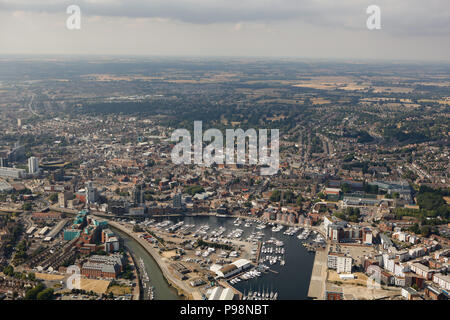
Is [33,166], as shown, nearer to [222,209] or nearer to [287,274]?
[222,209]

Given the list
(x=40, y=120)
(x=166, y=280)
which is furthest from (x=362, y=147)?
(x=40, y=120)

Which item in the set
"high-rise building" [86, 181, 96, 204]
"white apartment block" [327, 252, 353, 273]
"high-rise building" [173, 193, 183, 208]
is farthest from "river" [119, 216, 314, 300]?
"high-rise building" [86, 181, 96, 204]

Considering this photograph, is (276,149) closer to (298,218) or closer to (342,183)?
(342,183)

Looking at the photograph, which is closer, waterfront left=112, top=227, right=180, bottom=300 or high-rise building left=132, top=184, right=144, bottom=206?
waterfront left=112, top=227, right=180, bottom=300

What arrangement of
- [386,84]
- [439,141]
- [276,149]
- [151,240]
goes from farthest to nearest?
1. [386,84]
2. [439,141]
3. [276,149]
4. [151,240]

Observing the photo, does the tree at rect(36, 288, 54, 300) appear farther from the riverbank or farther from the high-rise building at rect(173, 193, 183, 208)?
the high-rise building at rect(173, 193, 183, 208)

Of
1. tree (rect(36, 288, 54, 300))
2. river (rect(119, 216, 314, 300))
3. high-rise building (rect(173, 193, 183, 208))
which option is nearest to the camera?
tree (rect(36, 288, 54, 300))

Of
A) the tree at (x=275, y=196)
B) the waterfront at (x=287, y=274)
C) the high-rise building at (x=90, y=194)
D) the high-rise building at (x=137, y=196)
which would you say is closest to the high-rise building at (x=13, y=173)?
the high-rise building at (x=90, y=194)
